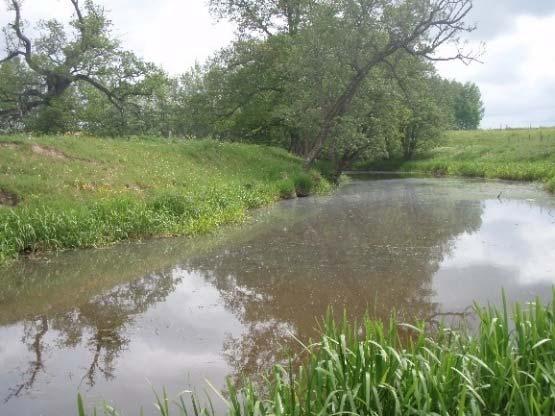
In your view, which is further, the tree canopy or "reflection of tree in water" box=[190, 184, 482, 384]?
the tree canopy

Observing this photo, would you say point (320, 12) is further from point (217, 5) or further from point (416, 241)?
point (416, 241)

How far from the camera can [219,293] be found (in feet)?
28.6

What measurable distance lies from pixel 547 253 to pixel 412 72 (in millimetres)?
20466

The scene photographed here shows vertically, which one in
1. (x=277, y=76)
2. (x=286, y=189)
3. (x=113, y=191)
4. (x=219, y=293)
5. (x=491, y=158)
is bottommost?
(x=219, y=293)

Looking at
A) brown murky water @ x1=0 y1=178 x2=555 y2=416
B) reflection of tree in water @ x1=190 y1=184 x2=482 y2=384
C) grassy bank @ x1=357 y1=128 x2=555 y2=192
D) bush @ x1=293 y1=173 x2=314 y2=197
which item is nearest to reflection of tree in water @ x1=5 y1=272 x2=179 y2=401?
brown murky water @ x1=0 y1=178 x2=555 y2=416

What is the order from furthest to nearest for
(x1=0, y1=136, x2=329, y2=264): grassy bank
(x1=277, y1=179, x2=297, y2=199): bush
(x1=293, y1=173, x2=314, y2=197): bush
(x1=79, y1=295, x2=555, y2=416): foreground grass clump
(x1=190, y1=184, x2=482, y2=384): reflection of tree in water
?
(x1=293, y1=173, x2=314, y2=197): bush
(x1=277, y1=179, x2=297, y2=199): bush
(x1=0, y1=136, x2=329, y2=264): grassy bank
(x1=190, y1=184, x2=482, y2=384): reflection of tree in water
(x1=79, y1=295, x2=555, y2=416): foreground grass clump

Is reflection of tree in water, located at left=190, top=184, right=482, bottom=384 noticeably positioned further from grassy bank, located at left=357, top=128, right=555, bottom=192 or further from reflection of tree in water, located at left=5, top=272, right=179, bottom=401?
grassy bank, located at left=357, top=128, right=555, bottom=192

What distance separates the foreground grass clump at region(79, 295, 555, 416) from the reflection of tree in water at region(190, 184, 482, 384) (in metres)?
1.82

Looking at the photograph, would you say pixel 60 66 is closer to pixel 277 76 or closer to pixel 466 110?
pixel 277 76

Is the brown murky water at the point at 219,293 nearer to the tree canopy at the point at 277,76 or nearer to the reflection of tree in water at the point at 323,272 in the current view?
the reflection of tree in water at the point at 323,272

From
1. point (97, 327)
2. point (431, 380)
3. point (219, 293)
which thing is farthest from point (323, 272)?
point (431, 380)

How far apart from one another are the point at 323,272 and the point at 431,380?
617cm

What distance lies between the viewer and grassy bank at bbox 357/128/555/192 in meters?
30.8

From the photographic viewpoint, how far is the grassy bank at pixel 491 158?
3080cm
